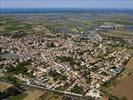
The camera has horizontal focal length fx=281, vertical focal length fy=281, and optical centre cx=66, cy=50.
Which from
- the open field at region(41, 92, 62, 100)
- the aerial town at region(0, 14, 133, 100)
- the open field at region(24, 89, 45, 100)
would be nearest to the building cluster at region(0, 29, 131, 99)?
the aerial town at region(0, 14, 133, 100)

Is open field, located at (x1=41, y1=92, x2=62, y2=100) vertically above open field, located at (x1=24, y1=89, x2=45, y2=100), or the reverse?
open field, located at (x1=24, y1=89, x2=45, y2=100)

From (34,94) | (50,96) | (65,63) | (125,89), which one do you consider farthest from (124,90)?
(65,63)

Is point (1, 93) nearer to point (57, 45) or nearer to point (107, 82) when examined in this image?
point (107, 82)

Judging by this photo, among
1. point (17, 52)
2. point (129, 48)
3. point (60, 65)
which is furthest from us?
point (129, 48)

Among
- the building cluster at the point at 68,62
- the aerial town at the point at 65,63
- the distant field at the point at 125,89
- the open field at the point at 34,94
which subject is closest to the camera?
the open field at the point at 34,94

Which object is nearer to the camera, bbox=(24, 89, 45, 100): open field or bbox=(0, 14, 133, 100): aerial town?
bbox=(24, 89, 45, 100): open field

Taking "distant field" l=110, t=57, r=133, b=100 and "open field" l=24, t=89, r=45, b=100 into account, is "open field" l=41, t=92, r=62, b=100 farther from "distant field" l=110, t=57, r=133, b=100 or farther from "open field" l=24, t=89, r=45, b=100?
"distant field" l=110, t=57, r=133, b=100

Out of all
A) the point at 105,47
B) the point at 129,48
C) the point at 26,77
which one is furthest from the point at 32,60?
the point at 129,48

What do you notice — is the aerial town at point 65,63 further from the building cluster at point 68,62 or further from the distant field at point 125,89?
the distant field at point 125,89

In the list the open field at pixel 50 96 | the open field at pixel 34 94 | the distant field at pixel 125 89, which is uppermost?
the distant field at pixel 125 89

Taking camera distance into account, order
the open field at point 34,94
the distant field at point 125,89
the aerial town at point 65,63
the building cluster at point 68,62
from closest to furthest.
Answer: the open field at point 34,94 → the distant field at point 125,89 → the aerial town at point 65,63 → the building cluster at point 68,62

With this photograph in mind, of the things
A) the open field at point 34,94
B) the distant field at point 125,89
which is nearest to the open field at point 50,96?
the open field at point 34,94
